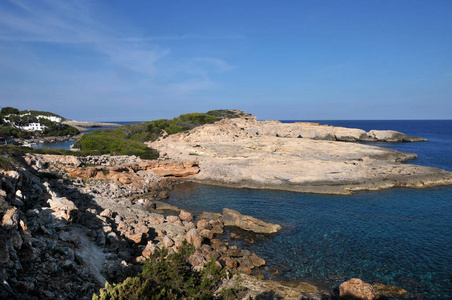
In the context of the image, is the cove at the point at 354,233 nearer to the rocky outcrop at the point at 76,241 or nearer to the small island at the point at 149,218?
the small island at the point at 149,218

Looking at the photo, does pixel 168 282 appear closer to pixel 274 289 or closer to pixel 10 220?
pixel 274 289

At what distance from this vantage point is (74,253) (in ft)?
40.8

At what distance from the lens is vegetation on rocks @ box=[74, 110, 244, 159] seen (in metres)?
52.5

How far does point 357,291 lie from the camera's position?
14.4 metres

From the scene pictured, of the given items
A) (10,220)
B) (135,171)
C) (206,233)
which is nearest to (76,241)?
(10,220)

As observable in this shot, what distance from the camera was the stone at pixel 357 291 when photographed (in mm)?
14225

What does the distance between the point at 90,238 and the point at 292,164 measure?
3840cm

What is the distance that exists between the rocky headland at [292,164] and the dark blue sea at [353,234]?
9.61 ft

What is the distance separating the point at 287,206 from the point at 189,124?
65142mm

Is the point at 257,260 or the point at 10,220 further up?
the point at 10,220

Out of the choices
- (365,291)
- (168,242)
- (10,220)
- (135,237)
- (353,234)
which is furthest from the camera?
(353,234)

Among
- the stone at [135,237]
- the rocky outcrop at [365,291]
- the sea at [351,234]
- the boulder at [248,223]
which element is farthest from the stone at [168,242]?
the rocky outcrop at [365,291]

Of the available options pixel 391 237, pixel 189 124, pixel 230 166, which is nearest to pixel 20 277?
pixel 391 237

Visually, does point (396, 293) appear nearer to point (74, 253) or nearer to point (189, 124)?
point (74, 253)
